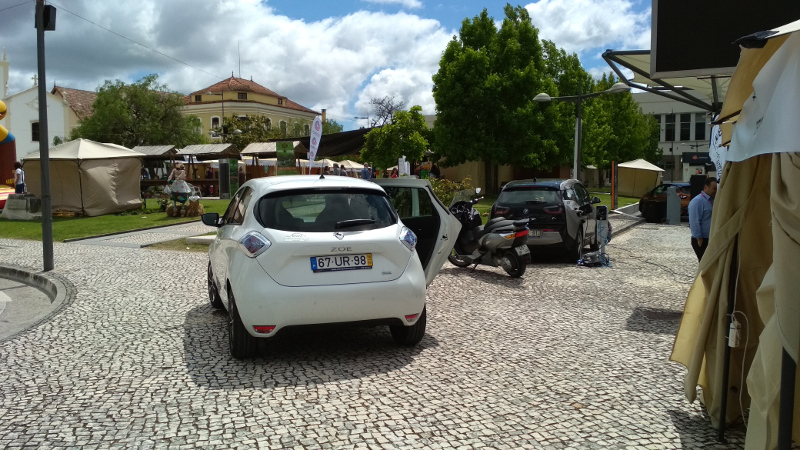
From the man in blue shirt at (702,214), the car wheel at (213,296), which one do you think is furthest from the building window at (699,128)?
the car wheel at (213,296)

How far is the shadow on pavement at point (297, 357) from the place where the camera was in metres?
5.39

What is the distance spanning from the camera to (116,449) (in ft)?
12.9

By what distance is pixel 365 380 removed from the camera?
5348 millimetres

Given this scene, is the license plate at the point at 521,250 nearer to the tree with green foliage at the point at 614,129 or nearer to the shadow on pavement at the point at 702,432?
the shadow on pavement at the point at 702,432

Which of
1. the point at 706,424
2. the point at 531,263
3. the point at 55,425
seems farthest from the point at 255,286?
the point at 531,263

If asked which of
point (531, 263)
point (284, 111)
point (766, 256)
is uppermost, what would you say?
point (284, 111)

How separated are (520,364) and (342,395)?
171cm

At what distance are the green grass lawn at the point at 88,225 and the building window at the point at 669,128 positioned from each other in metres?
80.2

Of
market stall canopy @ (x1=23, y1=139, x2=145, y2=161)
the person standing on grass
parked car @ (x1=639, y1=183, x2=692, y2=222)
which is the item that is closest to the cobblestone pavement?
market stall canopy @ (x1=23, y1=139, x2=145, y2=161)

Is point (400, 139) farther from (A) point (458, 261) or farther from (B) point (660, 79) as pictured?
(B) point (660, 79)

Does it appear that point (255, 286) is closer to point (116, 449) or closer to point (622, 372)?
point (116, 449)

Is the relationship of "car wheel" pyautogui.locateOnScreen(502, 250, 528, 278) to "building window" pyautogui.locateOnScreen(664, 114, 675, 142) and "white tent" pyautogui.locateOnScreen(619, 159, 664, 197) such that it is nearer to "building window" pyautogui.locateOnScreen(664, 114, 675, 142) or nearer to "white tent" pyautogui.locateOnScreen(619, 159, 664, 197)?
"white tent" pyautogui.locateOnScreen(619, 159, 664, 197)

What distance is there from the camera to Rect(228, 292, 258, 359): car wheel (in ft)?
18.9

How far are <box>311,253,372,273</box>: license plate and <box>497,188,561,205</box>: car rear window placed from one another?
7650 mm
